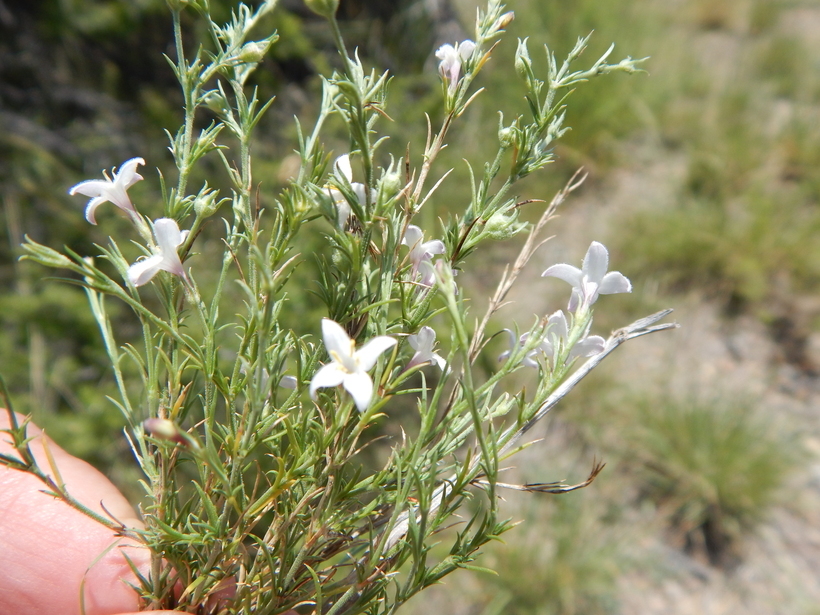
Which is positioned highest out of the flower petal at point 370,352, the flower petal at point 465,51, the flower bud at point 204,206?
the flower petal at point 465,51

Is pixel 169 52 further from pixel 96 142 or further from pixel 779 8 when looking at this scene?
pixel 779 8

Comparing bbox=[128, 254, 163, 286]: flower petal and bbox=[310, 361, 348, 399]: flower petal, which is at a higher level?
bbox=[128, 254, 163, 286]: flower petal

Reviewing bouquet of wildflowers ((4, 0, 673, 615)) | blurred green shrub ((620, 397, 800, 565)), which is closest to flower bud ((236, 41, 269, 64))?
bouquet of wildflowers ((4, 0, 673, 615))

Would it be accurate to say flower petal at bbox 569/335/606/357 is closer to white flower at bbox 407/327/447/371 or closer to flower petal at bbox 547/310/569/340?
flower petal at bbox 547/310/569/340

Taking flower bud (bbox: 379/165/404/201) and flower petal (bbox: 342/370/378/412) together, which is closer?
flower petal (bbox: 342/370/378/412)

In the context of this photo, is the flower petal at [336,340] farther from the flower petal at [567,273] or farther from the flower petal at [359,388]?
the flower petal at [567,273]

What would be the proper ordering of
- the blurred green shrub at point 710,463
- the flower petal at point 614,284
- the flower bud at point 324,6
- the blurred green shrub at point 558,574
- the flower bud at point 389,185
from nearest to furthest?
the flower bud at point 324,6 → the flower bud at point 389,185 → the flower petal at point 614,284 → the blurred green shrub at point 558,574 → the blurred green shrub at point 710,463

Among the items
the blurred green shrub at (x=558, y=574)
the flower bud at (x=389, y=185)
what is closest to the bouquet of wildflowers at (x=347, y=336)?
the flower bud at (x=389, y=185)

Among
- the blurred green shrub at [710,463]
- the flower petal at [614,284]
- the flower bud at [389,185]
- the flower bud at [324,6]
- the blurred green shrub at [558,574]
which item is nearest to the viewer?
the flower bud at [324,6]
